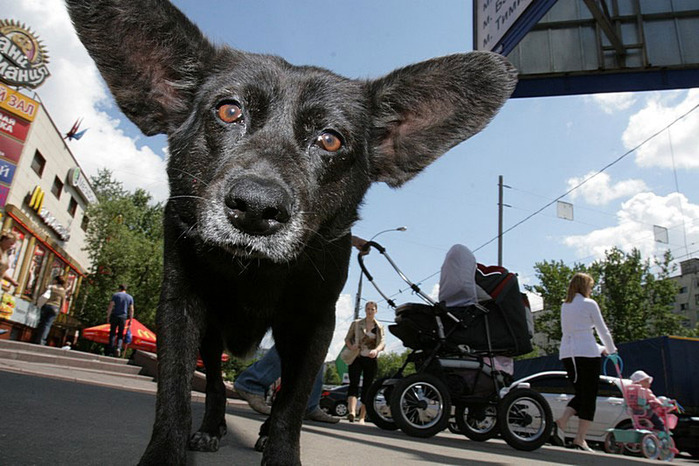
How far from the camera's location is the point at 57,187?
2914 centimetres

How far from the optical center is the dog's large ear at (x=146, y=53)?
232 cm

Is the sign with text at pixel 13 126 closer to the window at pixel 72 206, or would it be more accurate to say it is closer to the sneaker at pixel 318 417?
the window at pixel 72 206

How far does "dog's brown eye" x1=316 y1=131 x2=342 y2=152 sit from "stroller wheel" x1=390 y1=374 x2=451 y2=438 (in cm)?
400

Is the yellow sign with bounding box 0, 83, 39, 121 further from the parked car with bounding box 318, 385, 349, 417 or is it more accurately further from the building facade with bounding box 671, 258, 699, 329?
the building facade with bounding box 671, 258, 699, 329

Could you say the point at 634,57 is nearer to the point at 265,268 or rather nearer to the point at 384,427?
the point at 384,427

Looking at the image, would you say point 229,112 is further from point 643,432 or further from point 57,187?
point 57,187

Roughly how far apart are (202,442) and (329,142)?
5.54ft

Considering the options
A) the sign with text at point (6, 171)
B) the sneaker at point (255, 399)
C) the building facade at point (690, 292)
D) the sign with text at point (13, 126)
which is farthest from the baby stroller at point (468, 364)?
the building facade at point (690, 292)

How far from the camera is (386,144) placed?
2.91m

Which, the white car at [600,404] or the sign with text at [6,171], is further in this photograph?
the sign with text at [6,171]

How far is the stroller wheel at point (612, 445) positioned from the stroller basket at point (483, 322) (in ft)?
12.0

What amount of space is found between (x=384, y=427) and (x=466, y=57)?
17.9ft

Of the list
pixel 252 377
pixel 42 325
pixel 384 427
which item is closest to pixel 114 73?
pixel 252 377

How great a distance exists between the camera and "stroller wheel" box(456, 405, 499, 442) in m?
6.65
